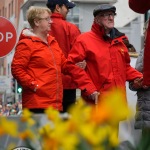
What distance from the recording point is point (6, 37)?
12.9m

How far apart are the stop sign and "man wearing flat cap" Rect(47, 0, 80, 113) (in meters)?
4.37

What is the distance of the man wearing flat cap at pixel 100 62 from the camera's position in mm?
6934

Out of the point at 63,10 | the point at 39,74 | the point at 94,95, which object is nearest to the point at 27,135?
the point at 94,95

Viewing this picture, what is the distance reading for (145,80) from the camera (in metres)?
4.98

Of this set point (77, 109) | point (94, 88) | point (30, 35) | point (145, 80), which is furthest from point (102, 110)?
point (30, 35)

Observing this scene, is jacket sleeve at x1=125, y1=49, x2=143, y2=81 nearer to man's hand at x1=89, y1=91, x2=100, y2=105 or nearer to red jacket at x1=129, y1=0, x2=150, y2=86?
man's hand at x1=89, y1=91, x2=100, y2=105

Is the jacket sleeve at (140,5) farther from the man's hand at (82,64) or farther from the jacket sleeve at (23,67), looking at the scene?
the jacket sleeve at (23,67)

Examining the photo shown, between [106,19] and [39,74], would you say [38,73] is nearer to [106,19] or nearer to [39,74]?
[39,74]

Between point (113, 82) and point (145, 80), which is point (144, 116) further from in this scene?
point (145, 80)

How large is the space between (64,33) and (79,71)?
3.91 feet

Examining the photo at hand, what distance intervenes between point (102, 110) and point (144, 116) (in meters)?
5.52

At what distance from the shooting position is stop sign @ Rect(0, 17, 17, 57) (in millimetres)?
12748

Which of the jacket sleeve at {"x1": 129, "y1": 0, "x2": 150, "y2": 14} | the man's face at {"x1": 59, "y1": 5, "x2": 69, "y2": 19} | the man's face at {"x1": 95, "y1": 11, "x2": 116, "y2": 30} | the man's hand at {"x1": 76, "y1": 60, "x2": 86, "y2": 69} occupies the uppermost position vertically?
the jacket sleeve at {"x1": 129, "y1": 0, "x2": 150, "y2": 14}

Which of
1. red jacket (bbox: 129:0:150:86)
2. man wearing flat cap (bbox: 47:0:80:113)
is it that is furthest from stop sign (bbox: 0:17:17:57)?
red jacket (bbox: 129:0:150:86)
